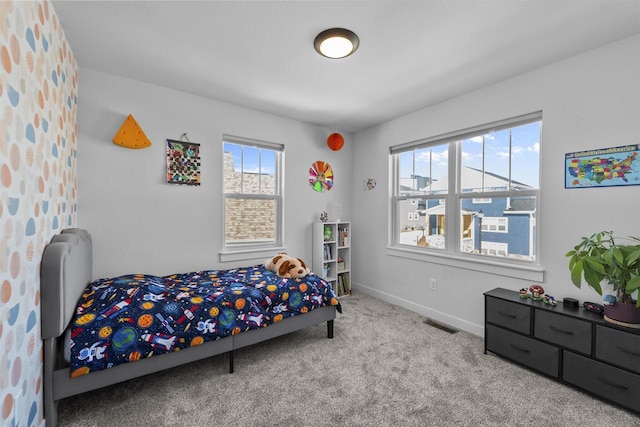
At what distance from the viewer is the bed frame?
1523mm

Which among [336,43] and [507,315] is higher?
[336,43]

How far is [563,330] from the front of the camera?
205 cm

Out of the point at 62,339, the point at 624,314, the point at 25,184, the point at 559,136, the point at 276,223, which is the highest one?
the point at 559,136

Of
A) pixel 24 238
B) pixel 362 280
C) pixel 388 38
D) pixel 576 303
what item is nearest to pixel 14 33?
pixel 24 238

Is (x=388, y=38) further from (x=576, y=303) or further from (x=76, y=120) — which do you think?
(x=76, y=120)

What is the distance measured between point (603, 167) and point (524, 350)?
151 centimetres

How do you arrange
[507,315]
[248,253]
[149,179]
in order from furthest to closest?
1. [248,253]
2. [149,179]
3. [507,315]

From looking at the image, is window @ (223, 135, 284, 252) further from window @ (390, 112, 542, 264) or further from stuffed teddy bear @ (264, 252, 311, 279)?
window @ (390, 112, 542, 264)

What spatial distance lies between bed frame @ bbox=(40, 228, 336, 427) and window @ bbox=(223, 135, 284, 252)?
56.9 inches

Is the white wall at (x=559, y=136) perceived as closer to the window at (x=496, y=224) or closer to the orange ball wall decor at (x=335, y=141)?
the window at (x=496, y=224)

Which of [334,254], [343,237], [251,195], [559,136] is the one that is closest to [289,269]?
[251,195]

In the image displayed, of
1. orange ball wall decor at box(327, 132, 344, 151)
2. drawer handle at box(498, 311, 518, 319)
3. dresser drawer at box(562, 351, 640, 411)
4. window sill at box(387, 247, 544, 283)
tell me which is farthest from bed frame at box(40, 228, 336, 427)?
orange ball wall decor at box(327, 132, 344, 151)

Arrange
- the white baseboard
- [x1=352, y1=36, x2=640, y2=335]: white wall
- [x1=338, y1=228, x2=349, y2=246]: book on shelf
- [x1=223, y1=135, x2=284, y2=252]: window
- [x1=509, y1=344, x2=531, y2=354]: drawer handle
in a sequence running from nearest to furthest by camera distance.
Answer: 1. [x1=352, y1=36, x2=640, y2=335]: white wall
2. [x1=509, y1=344, x2=531, y2=354]: drawer handle
3. the white baseboard
4. [x1=223, y1=135, x2=284, y2=252]: window
5. [x1=338, y1=228, x2=349, y2=246]: book on shelf

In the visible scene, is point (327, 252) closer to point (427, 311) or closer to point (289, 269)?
point (289, 269)
